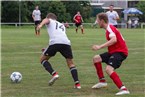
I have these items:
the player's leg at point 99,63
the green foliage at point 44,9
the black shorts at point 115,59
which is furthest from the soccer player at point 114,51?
the green foliage at point 44,9

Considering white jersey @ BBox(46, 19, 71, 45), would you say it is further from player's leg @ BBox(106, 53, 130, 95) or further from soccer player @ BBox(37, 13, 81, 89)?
player's leg @ BBox(106, 53, 130, 95)

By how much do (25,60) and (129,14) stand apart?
66.1 m

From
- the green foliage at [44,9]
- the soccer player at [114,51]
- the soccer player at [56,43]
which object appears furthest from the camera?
the green foliage at [44,9]

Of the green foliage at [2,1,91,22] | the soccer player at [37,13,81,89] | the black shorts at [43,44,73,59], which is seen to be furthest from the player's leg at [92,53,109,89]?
the green foliage at [2,1,91,22]

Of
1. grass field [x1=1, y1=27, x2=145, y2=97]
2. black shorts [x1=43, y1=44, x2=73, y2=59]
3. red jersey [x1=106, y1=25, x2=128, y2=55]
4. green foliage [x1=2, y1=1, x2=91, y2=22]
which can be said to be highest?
red jersey [x1=106, y1=25, x2=128, y2=55]

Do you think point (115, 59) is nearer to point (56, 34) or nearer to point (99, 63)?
point (99, 63)

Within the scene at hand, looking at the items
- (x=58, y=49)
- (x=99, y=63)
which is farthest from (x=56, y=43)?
(x=99, y=63)

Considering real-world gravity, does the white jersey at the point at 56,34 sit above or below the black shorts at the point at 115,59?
above

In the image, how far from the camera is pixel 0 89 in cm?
905

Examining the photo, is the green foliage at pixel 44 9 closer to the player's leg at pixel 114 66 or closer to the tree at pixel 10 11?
the tree at pixel 10 11

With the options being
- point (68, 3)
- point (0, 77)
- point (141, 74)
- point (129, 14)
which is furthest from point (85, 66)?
point (129, 14)

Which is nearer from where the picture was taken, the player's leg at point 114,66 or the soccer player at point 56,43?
the player's leg at point 114,66

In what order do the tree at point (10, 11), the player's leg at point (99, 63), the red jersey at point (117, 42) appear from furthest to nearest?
the tree at point (10, 11)
the player's leg at point (99, 63)
the red jersey at point (117, 42)

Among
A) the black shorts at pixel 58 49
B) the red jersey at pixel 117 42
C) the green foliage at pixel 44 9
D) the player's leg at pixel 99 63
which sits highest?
the red jersey at pixel 117 42
